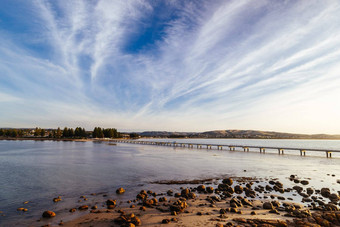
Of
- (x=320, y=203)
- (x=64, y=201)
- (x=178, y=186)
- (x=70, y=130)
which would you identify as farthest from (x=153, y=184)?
(x=70, y=130)

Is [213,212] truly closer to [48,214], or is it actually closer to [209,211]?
[209,211]

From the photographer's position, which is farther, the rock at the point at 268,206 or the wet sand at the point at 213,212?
the rock at the point at 268,206

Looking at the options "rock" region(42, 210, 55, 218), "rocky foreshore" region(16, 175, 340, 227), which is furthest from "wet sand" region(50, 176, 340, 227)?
"rock" region(42, 210, 55, 218)

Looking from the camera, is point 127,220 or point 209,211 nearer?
point 127,220

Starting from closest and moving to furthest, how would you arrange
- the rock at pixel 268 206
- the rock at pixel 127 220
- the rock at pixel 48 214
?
the rock at pixel 127 220
the rock at pixel 48 214
the rock at pixel 268 206

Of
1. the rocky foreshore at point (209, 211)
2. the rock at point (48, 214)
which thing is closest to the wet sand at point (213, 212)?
the rocky foreshore at point (209, 211)

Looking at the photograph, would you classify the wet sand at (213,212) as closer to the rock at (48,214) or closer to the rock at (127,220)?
the rock at (127,220)

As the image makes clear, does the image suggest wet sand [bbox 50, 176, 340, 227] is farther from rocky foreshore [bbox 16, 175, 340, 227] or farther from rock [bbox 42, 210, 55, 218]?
rock [bbox 42, 210, 55, 218]

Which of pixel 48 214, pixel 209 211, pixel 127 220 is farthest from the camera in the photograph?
pixel 209 211

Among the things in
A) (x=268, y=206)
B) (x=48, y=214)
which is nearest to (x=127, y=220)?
(x=48, y=214)

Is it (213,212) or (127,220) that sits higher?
(127,220)

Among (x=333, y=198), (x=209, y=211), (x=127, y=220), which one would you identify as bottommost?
(x=333, y=198)

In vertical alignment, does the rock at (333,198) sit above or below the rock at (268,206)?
below

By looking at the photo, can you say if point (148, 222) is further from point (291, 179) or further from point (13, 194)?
point (291, 179)
